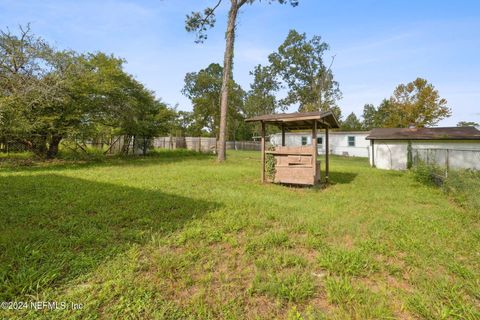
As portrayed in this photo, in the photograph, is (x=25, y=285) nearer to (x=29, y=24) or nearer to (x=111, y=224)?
(x=111, y=224)

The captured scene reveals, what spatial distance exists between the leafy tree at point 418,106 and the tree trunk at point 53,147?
2982 cm

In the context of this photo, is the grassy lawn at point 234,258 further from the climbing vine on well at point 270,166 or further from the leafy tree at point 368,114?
the leafy tree at point 368,114

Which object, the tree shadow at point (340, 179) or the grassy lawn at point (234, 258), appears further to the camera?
the tree shadow at point (340, 179)

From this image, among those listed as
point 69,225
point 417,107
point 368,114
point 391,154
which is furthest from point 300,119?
point 368,114

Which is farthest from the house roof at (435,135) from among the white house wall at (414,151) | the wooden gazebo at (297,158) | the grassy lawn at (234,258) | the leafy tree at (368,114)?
the leafy tree at (368,114)

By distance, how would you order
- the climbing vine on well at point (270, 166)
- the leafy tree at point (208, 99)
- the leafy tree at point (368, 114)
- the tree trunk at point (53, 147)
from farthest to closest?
the leafy tree at point (368, 114) < the leafy tree at point (208, 99) < the tree trunk at point (53, 147) < the climbing vine on well at point (270, 166)

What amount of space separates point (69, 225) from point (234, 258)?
236cm

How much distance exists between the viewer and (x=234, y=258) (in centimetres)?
259

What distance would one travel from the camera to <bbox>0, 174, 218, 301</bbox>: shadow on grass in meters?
2.15

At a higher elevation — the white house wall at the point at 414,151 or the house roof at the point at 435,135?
the house roof at the point at 435,135

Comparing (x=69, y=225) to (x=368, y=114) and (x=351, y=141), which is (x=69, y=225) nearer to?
(x=351, y=141)

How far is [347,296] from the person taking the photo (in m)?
1.97

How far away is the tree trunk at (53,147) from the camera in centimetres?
1077

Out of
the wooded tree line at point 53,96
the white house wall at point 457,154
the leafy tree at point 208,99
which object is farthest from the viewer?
the leafy tree at point 208,99
